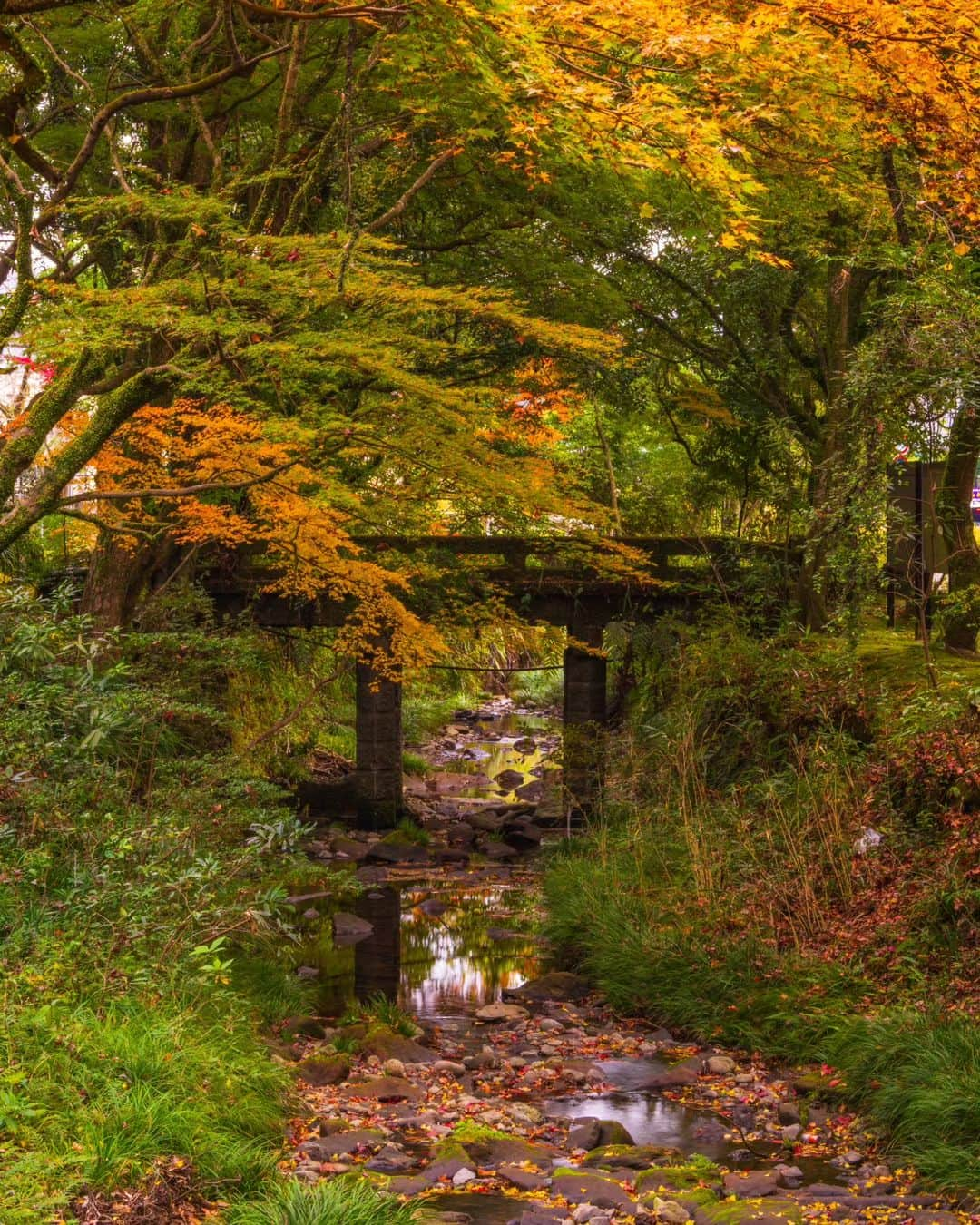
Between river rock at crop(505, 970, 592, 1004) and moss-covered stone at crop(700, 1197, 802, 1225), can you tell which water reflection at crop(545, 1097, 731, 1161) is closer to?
moss-covered stone at crop(700, 1197, 802, 1225)

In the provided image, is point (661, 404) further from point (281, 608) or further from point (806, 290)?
point (281, 608)

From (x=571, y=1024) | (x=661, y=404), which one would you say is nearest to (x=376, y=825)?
(x=661, y=404)

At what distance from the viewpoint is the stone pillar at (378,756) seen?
16812mm

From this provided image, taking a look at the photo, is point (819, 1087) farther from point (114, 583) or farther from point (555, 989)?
point (114, 583)

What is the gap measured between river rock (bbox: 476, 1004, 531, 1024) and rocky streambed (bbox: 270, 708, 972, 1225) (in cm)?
1

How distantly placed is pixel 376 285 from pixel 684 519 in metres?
9.19

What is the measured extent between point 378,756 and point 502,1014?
8.13 meters

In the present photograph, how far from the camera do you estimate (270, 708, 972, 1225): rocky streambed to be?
550 cm

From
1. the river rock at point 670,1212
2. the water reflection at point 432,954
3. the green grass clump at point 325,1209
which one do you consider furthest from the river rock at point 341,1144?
the water reflection at point 432,954

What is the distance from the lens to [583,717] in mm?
16188

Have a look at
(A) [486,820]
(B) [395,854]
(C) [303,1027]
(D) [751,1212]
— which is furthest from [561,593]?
(D) [751,1212]

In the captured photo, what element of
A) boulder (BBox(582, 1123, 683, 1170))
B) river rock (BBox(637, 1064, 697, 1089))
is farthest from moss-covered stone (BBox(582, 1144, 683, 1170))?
river rock (BBox(637, 1064, 697, 1089))


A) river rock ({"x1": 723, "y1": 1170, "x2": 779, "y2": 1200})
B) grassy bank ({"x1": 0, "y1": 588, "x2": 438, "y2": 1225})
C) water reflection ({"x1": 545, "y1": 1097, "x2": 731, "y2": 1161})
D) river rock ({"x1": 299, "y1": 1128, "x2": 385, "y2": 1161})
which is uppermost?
grassy bank ({"x1": 0, "y1": 588, "x2": 438, "y2": 1225})

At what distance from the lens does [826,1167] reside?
239 inches
